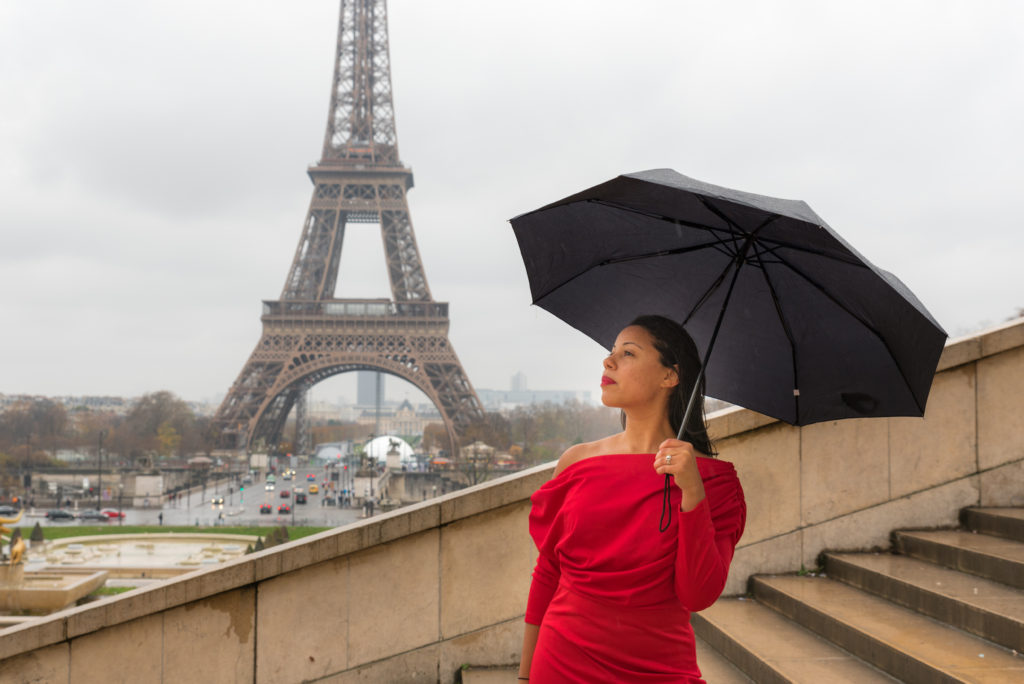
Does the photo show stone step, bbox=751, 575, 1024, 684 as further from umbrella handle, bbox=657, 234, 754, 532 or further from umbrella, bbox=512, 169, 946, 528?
umbrella handle, bbox=657, 234, 754, 532

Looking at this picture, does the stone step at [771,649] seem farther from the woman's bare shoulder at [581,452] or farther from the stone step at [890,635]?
the woman's bare shoulder at [581,452]

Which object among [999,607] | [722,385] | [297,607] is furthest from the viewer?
[297,607]

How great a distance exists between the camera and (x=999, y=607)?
3668mm

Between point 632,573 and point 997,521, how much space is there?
3787mm

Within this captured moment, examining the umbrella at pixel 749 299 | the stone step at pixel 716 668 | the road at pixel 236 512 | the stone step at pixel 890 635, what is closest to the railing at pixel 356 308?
the road at pixel 236 512

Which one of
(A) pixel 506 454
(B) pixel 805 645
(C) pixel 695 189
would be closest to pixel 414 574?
(B) pixel 805 645

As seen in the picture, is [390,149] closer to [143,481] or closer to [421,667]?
[143,481]

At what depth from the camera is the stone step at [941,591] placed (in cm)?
356

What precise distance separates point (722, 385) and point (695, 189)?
105cm

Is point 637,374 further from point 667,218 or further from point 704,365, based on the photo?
point 667,218

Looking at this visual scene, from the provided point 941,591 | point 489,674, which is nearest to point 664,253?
point 941,591

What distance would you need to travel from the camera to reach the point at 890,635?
12.0 feet

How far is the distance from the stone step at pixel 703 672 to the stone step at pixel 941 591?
3.38ft

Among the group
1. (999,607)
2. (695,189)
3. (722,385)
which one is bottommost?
(999,607)
